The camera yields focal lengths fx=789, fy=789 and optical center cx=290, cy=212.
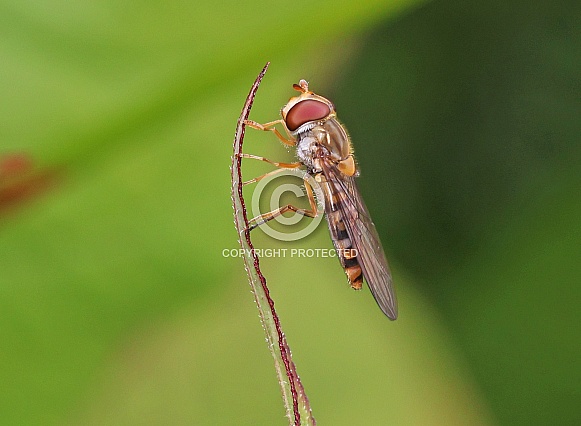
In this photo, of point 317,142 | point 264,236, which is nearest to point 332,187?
point 317,142

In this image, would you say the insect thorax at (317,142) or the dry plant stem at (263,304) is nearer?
the dry plant stem at (263,304)

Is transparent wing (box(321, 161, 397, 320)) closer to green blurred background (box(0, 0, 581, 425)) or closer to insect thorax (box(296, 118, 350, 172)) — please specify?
insect thorax (box(296, 118, 350, 172))

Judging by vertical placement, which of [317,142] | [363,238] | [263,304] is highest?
[317,142]

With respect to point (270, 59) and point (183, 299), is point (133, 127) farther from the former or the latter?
point (183, 299)

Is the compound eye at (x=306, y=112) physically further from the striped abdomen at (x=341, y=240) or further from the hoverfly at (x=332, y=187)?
the striped abdomen at (x=341, y=240)

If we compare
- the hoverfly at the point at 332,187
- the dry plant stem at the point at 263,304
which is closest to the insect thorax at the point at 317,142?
the hoverfly at the point at 332,187

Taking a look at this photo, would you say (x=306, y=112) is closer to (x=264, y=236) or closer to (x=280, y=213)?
(x=280, y=213)

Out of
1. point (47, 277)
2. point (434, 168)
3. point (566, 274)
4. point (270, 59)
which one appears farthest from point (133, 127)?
point (566, 274)

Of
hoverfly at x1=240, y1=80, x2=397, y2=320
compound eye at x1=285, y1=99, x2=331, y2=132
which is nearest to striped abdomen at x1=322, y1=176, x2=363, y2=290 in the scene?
hoverfly at x1=240, y1=80, x2=397, y2=320
